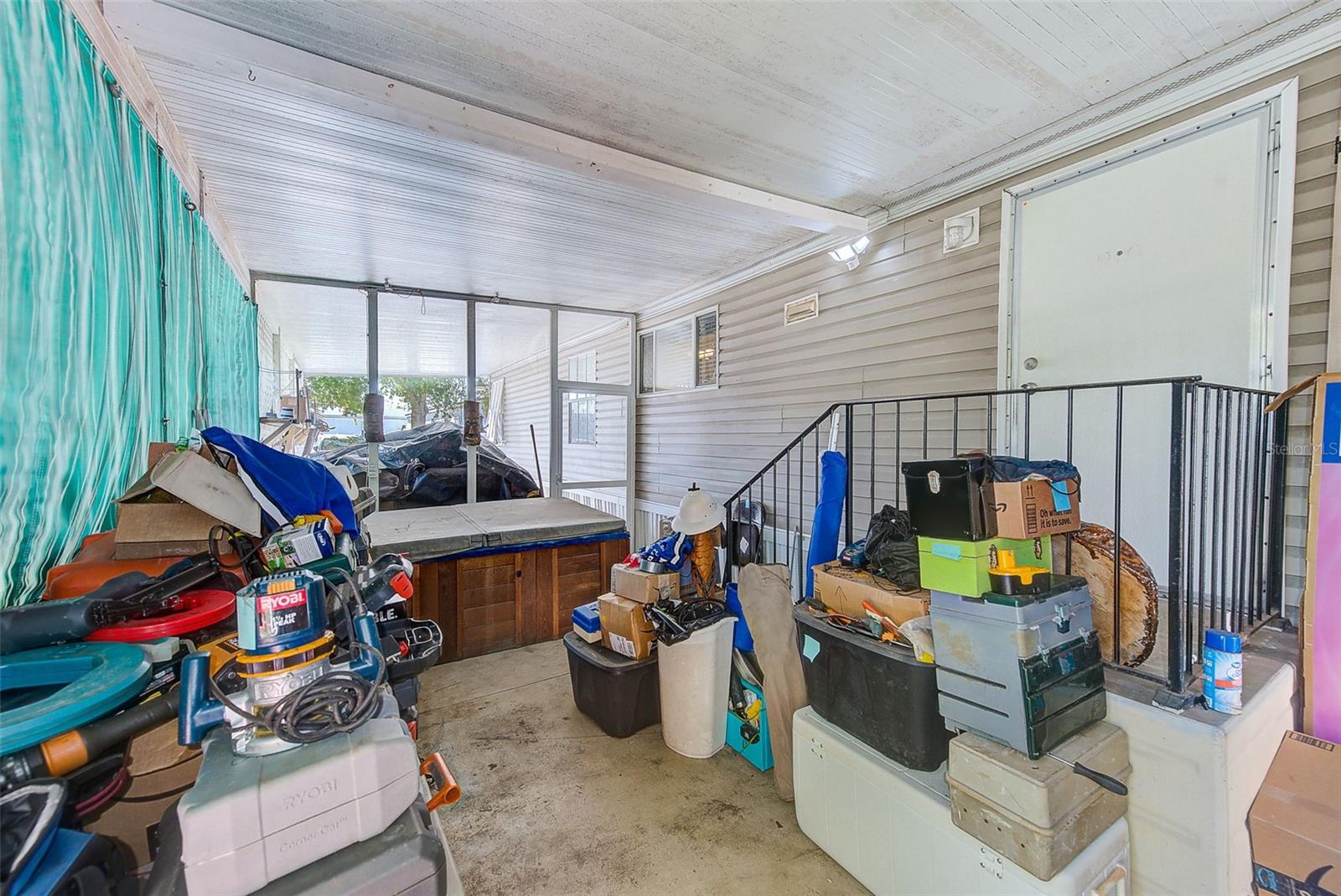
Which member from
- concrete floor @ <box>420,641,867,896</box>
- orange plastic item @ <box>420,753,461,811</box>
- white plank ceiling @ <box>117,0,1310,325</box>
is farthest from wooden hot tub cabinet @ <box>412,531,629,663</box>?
white plank ceiling @ <box>117,0,1310,325</box>

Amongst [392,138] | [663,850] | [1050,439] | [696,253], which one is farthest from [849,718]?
[696,253]

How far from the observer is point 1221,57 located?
2258 millimetres

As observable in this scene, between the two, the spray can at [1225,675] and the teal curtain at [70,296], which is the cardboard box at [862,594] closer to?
the spray can at [1225,675]

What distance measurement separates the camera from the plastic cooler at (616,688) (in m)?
2.73

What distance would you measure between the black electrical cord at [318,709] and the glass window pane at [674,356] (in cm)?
502

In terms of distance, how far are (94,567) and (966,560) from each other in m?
2.48

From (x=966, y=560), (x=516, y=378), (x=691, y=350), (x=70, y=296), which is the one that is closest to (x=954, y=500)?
(x=966, y=560)

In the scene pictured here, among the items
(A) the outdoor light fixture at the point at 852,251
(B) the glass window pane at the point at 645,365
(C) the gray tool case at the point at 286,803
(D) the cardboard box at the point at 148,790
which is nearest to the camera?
(C) the gray tool case at the point at 286,803

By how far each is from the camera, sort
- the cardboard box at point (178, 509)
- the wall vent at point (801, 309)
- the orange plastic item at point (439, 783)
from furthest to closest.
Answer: the wall vent at point (801, 309) → the cardboard box at point (178, 509) → the orange plastic item at point (439, 783)

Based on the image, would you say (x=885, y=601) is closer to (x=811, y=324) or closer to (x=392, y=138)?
(x=811, y=324)

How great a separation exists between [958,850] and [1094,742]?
51 centimetres

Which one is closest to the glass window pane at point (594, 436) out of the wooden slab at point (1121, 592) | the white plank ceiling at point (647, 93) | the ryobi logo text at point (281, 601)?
the white plank ceiling at point (647, 93)

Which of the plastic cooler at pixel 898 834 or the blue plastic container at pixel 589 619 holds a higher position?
the blue plastic container at pixel 589 619

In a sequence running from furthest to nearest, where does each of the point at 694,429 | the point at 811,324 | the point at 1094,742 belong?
the point at 694,429, the point at 811,324, the point at 1094,742
